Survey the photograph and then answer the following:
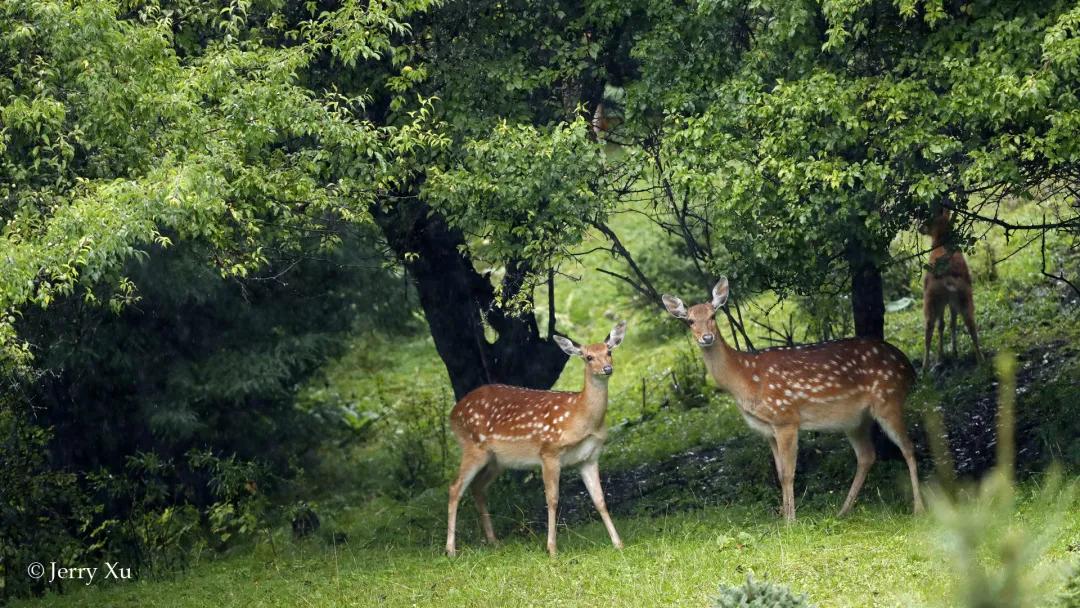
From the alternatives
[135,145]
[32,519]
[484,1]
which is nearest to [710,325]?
[484,1]

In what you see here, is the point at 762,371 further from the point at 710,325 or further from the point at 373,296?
the point at 373,296

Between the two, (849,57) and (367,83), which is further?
(367,83)

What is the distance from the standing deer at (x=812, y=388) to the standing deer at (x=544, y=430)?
931mm

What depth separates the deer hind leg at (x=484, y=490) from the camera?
39.4ft

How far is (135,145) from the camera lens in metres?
9.25

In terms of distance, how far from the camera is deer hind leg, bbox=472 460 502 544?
39.4ft

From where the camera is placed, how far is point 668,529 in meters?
11.1

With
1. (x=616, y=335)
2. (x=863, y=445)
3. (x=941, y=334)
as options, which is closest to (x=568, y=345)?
(x=616, y=335)

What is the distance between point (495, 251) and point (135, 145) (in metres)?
3.07

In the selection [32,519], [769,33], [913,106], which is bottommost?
[32,519]

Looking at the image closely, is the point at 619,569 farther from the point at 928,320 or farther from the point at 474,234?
the point at 928,320

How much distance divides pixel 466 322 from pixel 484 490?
224 cm

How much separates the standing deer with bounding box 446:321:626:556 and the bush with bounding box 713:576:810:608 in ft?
13.2

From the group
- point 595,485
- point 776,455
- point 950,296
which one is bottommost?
point 595,485
